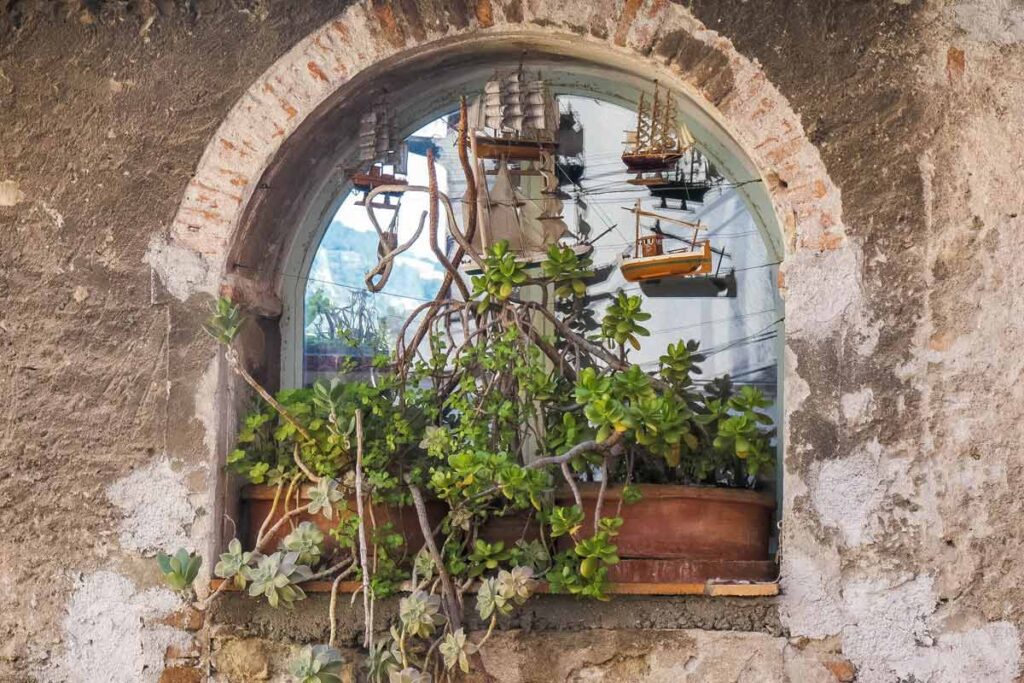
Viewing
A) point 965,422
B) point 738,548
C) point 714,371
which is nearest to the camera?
point 965,422

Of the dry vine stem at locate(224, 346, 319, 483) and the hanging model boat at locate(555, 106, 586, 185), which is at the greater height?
the hanging model boat at locate(555, 106, 586, 185)

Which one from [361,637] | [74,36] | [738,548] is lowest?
[361,637]

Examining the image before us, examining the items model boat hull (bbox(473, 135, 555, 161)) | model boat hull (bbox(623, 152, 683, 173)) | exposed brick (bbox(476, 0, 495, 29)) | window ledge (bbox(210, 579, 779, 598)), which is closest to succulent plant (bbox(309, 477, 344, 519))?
window ledge (bbox(210, 579, 779, 598))

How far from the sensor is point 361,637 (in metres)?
3.60

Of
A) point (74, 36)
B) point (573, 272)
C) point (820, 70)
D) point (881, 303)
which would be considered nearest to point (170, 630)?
point (573, 272)

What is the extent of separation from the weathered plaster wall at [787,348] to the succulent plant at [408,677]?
28 centimetres

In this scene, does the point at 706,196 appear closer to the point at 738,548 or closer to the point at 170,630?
the point at 738,548

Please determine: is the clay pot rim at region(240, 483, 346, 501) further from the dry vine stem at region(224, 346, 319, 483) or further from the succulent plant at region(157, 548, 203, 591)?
the succulent plant at region(157, 548, 203, 591)

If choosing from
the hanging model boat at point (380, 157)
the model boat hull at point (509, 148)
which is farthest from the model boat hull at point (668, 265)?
the hanging model boat at point (380, 157)

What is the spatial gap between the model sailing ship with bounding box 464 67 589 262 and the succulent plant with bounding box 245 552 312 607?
1079mm

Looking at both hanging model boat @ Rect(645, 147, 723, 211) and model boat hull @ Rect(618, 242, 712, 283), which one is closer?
model boat hull @ Rect(618, 242, 712, 283)

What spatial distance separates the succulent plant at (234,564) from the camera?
11.7 ft

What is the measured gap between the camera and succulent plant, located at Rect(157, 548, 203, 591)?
346cm

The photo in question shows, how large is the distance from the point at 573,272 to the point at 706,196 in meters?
0.51
